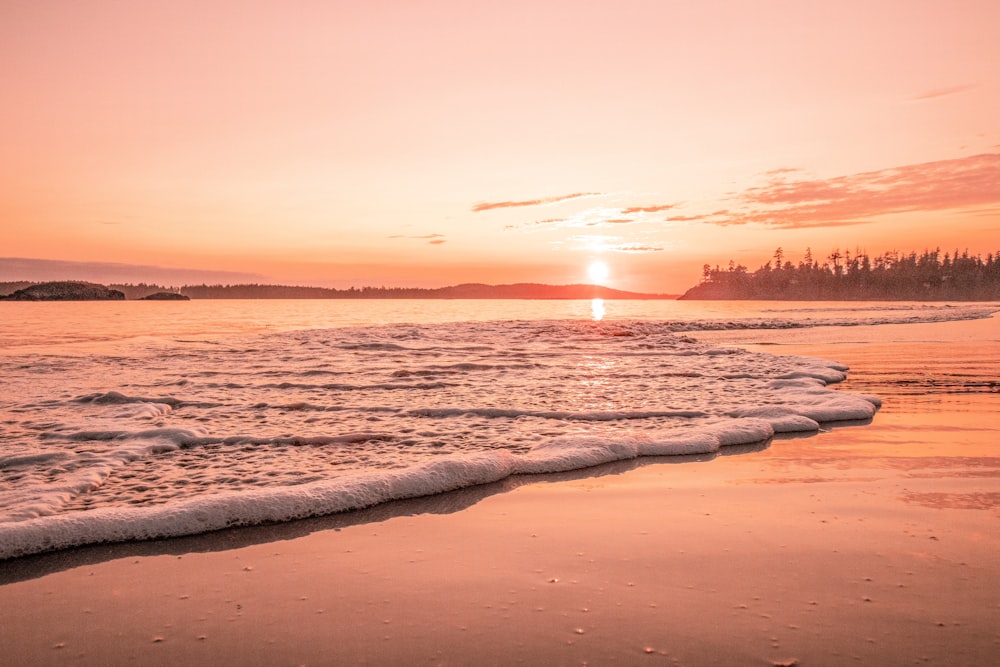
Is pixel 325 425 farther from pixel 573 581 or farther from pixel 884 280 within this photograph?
pixel 884 280

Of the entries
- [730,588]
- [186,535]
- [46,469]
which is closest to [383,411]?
[46,469]

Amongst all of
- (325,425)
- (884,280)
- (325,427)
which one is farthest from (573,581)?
(884,280)

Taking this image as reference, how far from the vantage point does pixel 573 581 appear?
333cm

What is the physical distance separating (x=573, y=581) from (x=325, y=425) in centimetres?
523

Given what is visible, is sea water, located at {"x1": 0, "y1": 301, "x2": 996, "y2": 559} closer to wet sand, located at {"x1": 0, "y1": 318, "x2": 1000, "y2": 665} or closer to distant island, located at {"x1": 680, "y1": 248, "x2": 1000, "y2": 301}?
wet sand, located at {"x1": 0, "y1": 318, "x2": 1000, "y2": 665}

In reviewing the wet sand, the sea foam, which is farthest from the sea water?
the wet sand

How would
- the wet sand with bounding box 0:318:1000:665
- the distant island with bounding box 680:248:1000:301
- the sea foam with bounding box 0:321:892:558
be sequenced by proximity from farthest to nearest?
the distant island with bounding box 680:248:1000:301
the sea foam with bounding box 0:321:892:558
the wet sand with bounding box 0:318:1000:665

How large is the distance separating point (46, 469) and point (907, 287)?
194 meters

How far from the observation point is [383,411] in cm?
886

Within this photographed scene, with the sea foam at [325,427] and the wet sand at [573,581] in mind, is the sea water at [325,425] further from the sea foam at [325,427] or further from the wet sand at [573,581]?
the wet sand at [573,581]

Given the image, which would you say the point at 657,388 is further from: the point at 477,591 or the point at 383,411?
the point at 477,591

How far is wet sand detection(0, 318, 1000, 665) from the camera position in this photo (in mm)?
2699

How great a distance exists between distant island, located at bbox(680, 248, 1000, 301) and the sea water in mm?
171191

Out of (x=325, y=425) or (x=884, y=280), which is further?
(x=884, y=280)
